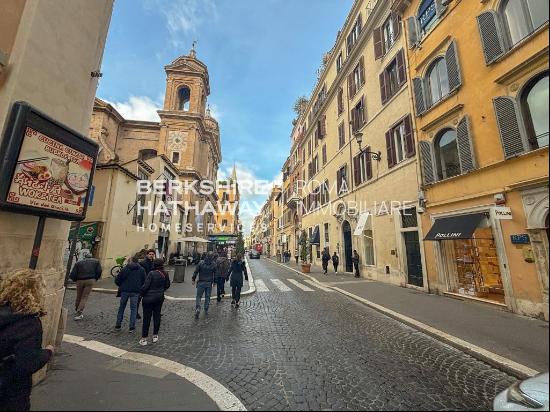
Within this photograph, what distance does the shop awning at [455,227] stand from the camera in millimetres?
8422

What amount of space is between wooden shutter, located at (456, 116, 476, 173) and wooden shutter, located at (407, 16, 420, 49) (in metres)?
5.35

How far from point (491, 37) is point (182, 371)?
39.2 ft

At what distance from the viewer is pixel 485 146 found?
27.6 ft

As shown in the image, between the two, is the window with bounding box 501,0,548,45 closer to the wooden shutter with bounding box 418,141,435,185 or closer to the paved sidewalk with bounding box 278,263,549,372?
the wooden shutter with bounding box 418,141,435,185

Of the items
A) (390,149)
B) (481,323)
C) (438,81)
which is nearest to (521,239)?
(481,323)

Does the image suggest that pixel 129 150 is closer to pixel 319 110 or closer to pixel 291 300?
pixel 319 110

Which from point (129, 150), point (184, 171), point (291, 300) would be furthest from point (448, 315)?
point (129, 150)

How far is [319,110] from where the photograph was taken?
2580 cm

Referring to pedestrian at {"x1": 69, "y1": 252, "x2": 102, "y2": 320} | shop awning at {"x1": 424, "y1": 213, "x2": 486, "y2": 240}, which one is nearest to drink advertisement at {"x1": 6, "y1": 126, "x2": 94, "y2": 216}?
pedestrian at {"x1": 69, "y1": 252, "x2": 102, "y2": 320}

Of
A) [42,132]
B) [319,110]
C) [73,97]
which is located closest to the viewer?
[42,132]

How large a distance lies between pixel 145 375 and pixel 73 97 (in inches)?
175

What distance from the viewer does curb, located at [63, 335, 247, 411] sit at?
119 inches

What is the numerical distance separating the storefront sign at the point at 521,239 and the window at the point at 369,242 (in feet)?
26.3

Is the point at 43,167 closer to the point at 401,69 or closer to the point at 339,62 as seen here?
the point at 401,69
